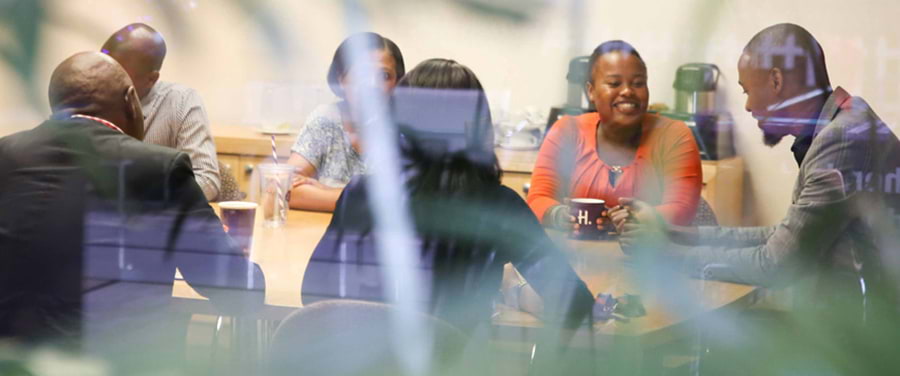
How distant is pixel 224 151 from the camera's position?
4.30ft

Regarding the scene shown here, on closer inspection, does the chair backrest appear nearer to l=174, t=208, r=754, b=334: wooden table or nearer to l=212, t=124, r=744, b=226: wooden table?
l=174, t=208, r=754, b=334: wooden table

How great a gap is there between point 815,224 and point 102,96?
38.5 inches

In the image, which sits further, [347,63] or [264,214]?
[264,214]

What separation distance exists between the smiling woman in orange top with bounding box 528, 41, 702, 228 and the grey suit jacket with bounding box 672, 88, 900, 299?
90 mm

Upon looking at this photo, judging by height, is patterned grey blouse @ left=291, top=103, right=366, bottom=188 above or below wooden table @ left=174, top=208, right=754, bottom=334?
above

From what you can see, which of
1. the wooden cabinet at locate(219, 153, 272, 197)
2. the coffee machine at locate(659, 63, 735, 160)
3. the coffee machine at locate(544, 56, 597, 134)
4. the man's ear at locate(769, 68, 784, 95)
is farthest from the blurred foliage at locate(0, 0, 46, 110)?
the man's ear at locate(769, 68, 784, 95)

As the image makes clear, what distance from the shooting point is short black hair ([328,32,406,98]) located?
1.19 m

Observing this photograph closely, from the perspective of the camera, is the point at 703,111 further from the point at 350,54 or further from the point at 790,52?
the point at 350,54

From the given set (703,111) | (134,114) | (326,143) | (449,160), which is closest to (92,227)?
(134,114)

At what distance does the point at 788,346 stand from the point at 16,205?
3.65 ft

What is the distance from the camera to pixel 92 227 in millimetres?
1359

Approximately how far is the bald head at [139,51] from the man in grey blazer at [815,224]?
2.17 feet

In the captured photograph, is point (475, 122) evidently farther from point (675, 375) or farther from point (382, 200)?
point (675, 375)

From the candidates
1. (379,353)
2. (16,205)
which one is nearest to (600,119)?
(379,353)
